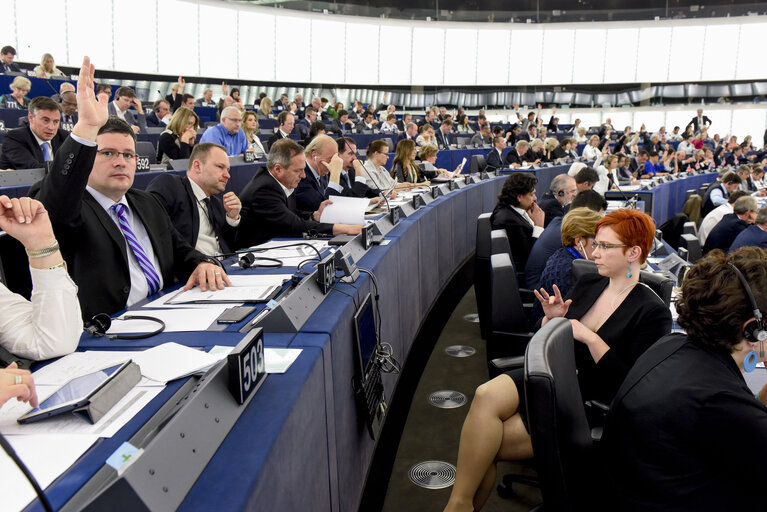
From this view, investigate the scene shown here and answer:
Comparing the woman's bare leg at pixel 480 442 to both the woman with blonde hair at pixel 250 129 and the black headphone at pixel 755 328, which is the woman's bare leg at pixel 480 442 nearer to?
the black headphone at pixel 755 328

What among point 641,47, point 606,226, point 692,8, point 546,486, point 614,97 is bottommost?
point 546,486

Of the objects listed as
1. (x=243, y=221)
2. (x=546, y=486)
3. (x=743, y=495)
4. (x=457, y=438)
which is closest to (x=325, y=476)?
(x=546, y=486)

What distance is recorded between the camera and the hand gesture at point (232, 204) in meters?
2.88

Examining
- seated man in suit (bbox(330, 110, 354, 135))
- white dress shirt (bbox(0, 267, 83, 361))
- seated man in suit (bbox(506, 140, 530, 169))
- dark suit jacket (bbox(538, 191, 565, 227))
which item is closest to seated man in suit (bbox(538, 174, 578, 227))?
dark suit jacket (bbox(538, 191, 565, 227))

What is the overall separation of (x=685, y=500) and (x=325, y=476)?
790mm

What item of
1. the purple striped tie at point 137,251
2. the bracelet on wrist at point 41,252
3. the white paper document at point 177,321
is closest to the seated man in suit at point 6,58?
the purple striped tie at point 137,251

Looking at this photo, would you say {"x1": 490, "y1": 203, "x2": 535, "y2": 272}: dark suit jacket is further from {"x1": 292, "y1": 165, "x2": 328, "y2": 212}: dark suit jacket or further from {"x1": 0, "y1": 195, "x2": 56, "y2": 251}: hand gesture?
{"x1": 0, "y1": 195, "x2": 56, "y2": 251}: hand gesture

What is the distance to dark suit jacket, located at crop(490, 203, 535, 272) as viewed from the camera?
153 inches

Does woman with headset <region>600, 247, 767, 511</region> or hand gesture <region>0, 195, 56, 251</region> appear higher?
hand gesture <region>0, 195, 56, 251</region>

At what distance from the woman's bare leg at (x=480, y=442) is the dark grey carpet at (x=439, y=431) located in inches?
12.4

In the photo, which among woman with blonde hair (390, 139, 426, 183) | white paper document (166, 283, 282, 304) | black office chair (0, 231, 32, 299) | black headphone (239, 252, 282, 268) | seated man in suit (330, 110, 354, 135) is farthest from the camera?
seated man in suit (330, 110, 354, 135)

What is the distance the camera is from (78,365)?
1.17m

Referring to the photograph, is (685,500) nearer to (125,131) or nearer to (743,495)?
(743,495)

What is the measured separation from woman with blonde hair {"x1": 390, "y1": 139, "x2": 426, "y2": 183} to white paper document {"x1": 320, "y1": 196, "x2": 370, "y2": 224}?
10.4 feet
